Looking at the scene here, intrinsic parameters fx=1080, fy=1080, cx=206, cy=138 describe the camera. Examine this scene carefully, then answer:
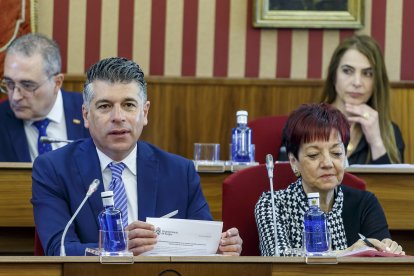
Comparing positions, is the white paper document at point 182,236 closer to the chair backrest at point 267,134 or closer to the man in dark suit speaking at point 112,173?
the man in dark suit speaking at point 112,173

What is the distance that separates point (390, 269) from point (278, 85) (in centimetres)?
359

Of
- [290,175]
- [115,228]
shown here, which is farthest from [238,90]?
[115,228]

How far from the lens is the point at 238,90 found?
6.81 meters

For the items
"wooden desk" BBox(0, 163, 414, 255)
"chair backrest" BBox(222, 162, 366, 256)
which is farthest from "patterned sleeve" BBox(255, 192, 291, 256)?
A: "wooden desk" BBox(0, 163, 414, 255)

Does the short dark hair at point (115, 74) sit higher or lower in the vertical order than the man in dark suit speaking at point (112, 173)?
higher

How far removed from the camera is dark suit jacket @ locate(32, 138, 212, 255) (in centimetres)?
385

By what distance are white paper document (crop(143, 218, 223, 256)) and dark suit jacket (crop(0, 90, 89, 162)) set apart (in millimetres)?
2078

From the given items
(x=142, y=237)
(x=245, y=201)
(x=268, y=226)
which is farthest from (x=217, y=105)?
(x=142, y=237)

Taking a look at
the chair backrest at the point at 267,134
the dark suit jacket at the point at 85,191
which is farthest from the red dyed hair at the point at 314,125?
the chair backrest at the point at 267,134

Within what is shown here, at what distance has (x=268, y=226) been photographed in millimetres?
4137

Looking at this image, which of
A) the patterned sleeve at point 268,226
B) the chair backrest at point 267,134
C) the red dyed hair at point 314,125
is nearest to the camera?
the patterned sleeve at point 268,226

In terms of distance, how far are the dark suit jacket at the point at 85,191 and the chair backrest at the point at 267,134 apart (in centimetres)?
165

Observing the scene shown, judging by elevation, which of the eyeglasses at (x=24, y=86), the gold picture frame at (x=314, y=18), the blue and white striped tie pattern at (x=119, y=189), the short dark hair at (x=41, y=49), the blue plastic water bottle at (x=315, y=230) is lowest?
the blue plastic water bottle at (x=315, y=230)

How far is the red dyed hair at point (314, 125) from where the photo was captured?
422 cm
